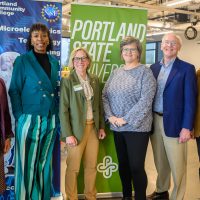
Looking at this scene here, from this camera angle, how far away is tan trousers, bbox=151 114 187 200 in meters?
2.73

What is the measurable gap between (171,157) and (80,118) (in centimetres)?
91

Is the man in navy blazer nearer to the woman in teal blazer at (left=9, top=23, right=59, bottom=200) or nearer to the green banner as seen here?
the green banner

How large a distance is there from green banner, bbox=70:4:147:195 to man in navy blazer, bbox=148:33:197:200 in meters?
0.47

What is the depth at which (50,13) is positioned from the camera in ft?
9.33

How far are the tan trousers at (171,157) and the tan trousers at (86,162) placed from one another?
591mm

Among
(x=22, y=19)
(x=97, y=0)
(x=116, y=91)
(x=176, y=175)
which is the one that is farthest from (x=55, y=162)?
(x=97, y=0)

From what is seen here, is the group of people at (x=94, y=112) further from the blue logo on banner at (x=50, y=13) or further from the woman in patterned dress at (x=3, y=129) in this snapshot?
the blue logo on banner at (x=50, y=13)

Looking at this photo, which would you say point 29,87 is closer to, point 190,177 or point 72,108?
point 72,108

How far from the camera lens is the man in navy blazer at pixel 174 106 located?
103 inches

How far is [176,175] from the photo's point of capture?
2775 millimetres

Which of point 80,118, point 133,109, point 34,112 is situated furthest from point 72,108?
point 133,109

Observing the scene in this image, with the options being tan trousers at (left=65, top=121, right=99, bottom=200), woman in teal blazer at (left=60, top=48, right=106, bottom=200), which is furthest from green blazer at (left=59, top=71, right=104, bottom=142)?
tan trousers at (left=65, top=121, right=99, bottom=200)

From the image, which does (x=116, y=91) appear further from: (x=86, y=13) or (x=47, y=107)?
(x=86, y=13)

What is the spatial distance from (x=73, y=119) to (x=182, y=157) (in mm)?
1047
